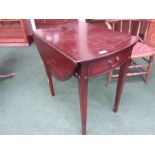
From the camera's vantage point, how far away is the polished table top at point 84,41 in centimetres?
100

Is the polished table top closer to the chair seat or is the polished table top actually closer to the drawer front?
the drawer front

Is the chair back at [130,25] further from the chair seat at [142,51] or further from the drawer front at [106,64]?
the drawer front at [106,64]

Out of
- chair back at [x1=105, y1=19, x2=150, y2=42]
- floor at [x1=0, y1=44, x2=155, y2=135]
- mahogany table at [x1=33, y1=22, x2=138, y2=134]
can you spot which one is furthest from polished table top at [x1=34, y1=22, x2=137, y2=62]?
floor at [x1=0, y1=44, x2=155, y2=135]

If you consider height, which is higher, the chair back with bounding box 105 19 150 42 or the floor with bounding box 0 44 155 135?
the chair back with bounding box 105 19 150 42

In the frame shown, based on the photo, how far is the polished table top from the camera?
100cm

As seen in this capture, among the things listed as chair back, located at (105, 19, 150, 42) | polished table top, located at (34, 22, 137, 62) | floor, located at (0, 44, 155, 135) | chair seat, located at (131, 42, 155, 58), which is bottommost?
floor, located at (0, 44, 155, 135)

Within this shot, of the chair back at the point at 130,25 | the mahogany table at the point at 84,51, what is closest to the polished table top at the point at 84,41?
the mahogany table at the point at 84,51

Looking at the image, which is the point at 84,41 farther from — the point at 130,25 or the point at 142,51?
the point at 130,25

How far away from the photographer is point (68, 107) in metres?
1.72

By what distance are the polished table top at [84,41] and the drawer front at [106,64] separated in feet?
0.18

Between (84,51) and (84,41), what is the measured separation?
16 cm

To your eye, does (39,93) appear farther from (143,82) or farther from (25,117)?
(143,82)

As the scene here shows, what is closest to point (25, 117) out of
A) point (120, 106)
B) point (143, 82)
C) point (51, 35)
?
point (51, 35)

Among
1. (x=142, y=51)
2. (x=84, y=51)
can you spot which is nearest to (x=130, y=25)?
(x=142, y=51)
